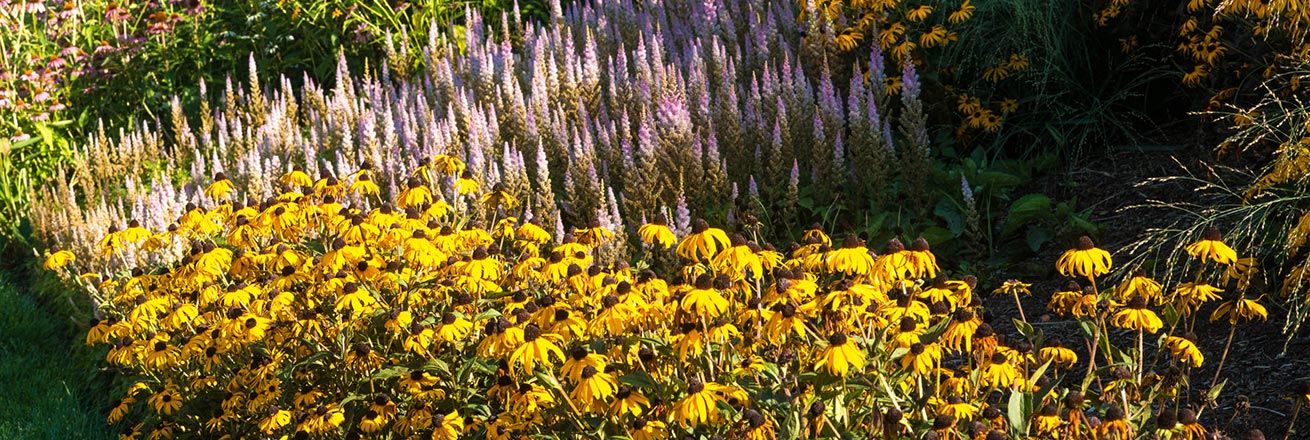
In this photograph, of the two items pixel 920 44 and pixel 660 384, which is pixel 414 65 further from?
pixel 660 384

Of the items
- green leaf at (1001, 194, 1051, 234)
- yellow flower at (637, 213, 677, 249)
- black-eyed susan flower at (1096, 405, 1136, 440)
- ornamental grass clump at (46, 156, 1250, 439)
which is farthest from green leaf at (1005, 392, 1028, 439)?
green leaf at (1001, 194, 1051, 234)

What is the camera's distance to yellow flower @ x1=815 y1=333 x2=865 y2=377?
2.41m

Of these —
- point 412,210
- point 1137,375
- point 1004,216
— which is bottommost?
point 1004,216

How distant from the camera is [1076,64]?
223 inches

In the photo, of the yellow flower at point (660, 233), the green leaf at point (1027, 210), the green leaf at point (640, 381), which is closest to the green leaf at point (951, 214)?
the green leaf at point (1027, 210)

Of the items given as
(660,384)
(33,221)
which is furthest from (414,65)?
(660,384)

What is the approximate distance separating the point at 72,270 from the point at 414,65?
7.64ft

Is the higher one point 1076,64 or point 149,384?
point 1076,64

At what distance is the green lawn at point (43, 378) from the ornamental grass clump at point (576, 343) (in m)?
0.45

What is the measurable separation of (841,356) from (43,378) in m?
3.95

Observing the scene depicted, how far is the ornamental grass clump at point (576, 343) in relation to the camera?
8.49ft

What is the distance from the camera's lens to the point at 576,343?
9.81ft

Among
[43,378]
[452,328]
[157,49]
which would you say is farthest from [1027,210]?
[157,49]

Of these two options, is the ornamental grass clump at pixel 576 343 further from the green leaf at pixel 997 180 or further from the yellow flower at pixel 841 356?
the green leaf at pixel 997 180
